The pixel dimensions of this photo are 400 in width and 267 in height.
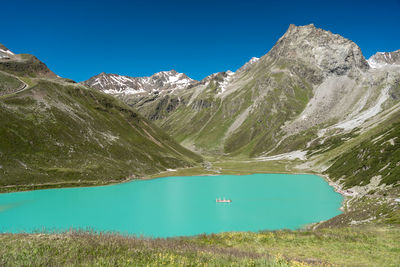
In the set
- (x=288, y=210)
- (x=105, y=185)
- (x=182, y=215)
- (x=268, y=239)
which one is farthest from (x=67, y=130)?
(x=268, y=239)

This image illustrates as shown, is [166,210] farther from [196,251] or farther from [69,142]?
[69,142]

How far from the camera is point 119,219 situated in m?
53.2

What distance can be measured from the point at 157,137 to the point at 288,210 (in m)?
139

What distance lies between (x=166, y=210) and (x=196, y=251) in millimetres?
49869

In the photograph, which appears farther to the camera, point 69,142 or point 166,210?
point 69,142

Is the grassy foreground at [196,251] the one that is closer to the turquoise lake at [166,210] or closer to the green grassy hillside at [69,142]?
the turquoise lake at [166,210]

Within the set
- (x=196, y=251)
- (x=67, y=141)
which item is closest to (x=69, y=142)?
(x=67, y=141)

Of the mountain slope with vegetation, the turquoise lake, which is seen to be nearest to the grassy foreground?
the turquoise lake

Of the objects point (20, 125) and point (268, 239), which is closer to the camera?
point (268, 239)

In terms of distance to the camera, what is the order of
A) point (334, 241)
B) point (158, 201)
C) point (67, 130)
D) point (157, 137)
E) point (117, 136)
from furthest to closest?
point (157, 137)
point (117, 136)
point (67, 130)
point (158, 201)
point (334, 241)

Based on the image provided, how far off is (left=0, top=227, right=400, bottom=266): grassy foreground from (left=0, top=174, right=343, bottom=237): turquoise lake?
2380 centimetres

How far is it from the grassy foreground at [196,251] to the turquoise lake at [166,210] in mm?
23799

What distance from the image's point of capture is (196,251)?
1448cm

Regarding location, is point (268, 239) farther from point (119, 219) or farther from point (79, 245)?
point (119, 219)
